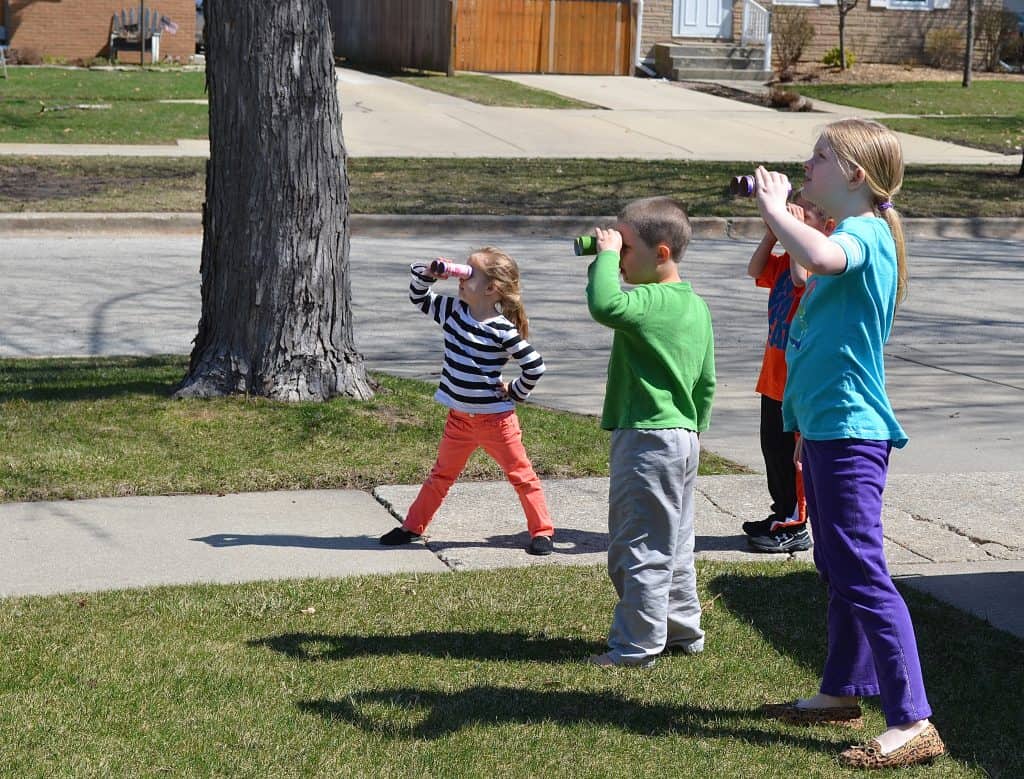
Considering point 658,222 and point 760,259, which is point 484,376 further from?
point 658,222

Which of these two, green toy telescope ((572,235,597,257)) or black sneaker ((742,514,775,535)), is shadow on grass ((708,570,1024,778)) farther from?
green toy telescope ((572,235,597,257))

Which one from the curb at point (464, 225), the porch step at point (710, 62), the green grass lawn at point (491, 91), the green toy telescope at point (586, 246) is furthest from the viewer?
the porch step at point (710, 62)

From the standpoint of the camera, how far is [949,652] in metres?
4.65

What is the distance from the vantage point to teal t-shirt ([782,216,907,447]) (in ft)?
12.2

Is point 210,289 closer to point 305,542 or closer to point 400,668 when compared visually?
point 305,542

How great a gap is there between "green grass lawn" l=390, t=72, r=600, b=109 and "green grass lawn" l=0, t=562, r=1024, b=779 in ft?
64.6

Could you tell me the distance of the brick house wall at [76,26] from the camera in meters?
32.6

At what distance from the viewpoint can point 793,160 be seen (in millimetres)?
19141

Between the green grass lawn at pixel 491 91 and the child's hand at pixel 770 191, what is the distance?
20.6 metres

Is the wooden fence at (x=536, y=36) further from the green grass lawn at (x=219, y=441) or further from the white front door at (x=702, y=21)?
the green grass lawn at (x=219, y=441)

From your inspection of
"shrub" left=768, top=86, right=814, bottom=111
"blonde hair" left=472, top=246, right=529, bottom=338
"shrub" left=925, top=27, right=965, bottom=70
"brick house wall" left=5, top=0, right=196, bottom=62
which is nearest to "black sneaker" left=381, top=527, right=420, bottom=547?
"blonde hair" left=472, top=246, right=529, bottom=338

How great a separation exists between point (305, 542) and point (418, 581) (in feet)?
2.32

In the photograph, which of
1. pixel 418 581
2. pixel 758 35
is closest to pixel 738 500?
pixel 418 581

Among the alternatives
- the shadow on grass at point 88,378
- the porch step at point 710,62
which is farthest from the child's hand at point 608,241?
the porch step at point 710,62
